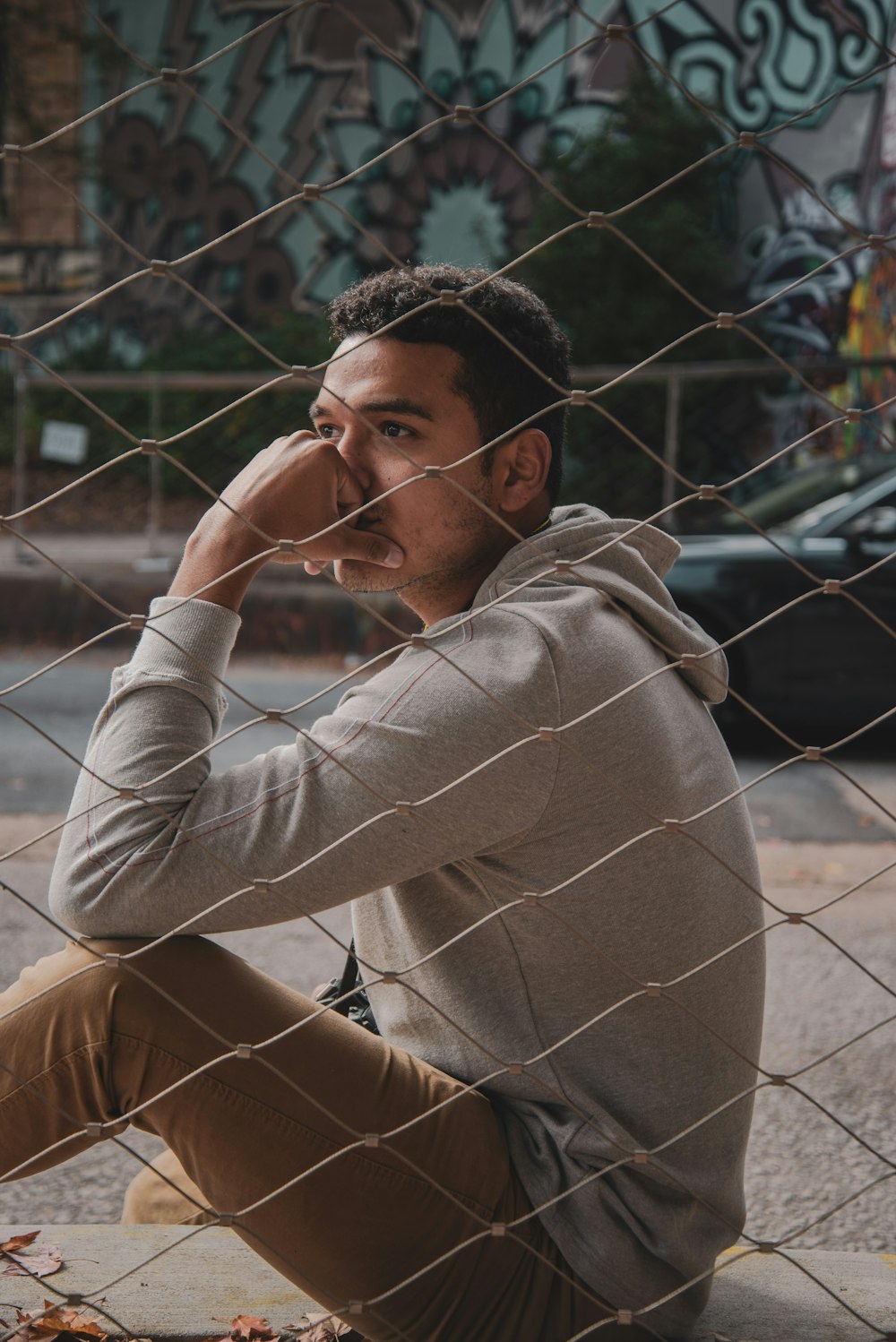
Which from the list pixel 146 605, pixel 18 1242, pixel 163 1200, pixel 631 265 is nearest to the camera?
pixel 18 1242

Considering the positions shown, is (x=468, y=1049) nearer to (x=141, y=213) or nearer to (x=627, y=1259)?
(x=627, y=1259)

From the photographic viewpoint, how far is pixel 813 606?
6.14 metres

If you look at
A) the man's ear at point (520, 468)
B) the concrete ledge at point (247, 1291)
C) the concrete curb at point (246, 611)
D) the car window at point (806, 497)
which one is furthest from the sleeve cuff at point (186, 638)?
the concrete curb at point (246, 611)

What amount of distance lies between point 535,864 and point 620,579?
0.37m

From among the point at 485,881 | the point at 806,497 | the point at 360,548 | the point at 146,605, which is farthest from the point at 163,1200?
the point at 146,605

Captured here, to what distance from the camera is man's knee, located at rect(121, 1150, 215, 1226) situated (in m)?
2.00

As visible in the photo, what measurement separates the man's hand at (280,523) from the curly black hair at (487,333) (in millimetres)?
182

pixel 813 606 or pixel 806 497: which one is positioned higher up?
pixel 806 497

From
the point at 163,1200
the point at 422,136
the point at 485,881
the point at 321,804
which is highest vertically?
the point at 422,136

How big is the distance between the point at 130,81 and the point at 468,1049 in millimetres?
16169

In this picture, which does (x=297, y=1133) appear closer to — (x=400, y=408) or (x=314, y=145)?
(x=400, y=408)

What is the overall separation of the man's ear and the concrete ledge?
100 centimetres

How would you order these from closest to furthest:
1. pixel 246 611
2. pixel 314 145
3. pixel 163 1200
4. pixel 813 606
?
pixel 163 1200
pixel 813 606
pixel 246 611
pixel 314 145

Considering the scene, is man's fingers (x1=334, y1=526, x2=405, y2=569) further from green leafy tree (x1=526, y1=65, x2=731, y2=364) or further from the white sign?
green leafy tree (x1=526, y1=65, x2=731, y2=364)
